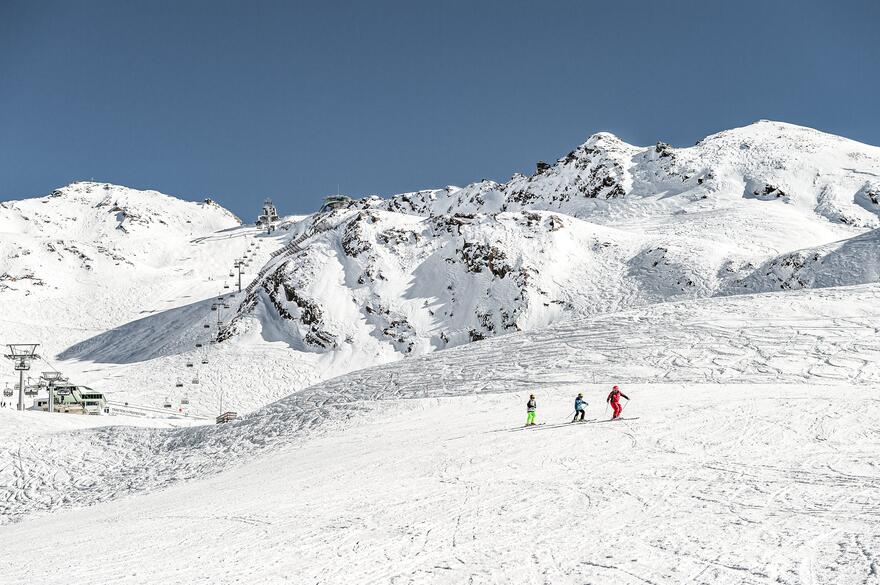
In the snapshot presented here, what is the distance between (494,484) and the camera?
16078 millimetres

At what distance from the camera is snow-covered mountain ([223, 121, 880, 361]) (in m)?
71.6

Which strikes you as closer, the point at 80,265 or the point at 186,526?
the point at 186,526

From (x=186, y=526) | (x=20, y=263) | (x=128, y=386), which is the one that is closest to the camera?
(x=186, y=526)

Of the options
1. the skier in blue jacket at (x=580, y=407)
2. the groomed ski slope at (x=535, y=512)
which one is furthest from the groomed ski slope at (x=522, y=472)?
the skier in blue jacket at (x=580, y=407)

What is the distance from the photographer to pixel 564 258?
268 feet

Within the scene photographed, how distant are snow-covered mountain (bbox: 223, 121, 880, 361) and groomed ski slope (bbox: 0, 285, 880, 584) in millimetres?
28458

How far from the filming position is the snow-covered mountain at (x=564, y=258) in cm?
7156

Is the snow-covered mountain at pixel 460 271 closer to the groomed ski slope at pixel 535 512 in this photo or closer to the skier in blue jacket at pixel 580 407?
the skier in blue jacket at pixel 580 407

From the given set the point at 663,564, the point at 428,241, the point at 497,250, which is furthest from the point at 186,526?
the point at 428,241

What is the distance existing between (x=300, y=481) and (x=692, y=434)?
453 inches

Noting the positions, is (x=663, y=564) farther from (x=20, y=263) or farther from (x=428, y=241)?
(x=20, y=263)

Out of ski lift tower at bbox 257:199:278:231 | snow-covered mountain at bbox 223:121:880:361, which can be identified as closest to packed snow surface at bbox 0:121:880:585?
snow-covered mountain at bbox 223:121:880:361

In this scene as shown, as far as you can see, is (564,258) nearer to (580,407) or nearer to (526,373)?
(526,373)

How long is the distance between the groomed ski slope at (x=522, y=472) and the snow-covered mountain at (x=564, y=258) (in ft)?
93.4
